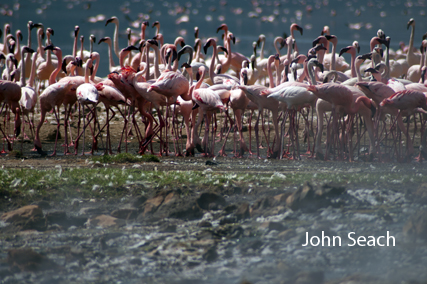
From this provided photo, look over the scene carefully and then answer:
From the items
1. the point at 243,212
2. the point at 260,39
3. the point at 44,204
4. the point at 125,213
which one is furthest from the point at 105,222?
the point at 260,39

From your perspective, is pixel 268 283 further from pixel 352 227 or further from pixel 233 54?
pixel 233 54

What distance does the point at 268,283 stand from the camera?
3.14 metres

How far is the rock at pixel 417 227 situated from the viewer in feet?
12.0

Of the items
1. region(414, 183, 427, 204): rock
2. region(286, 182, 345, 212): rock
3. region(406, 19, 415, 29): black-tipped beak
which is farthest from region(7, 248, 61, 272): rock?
region(406, 19, 415, 29): black-tipped beak

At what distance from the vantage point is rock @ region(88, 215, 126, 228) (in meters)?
4.47

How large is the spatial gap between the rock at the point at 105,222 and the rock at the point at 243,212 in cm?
110

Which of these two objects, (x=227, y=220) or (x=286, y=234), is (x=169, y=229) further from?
(x=286, y=234)

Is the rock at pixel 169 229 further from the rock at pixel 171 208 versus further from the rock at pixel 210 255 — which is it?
the rock at pixel 210 255

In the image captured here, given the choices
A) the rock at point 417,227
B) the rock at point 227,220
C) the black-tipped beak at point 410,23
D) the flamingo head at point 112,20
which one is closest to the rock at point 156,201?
the rock at point 227,220

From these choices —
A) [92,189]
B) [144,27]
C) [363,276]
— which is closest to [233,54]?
[144,27]

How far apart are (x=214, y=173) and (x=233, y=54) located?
10.5 meters

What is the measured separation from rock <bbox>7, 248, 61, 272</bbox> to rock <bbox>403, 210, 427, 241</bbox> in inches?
108

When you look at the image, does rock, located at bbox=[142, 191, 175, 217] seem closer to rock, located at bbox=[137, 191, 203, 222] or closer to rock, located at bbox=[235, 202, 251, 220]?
rock, located at bbox=[137, 191, 203, 222]

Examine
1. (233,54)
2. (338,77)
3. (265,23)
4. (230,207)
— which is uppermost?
(265,23)
